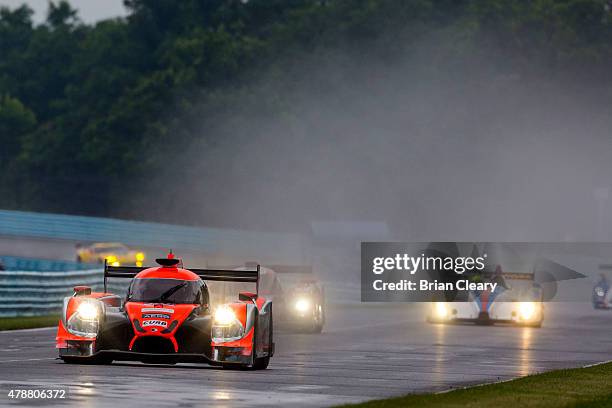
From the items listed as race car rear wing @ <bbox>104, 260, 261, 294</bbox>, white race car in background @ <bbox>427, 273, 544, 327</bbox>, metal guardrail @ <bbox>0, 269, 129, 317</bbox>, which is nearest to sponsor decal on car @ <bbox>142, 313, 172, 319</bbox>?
race car rear wing @ <bbox>104, 260, 261, 294</bbox>

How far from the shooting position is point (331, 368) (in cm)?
2106

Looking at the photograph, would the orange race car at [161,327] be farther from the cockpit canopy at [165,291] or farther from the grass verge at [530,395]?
the grass verge at [530,395]

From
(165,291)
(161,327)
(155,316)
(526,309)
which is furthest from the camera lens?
(526,309)

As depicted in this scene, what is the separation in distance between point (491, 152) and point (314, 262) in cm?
3383

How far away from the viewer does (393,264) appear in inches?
1713

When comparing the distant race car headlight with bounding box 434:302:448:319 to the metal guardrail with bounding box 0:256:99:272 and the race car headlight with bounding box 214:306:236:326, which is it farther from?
the metal guardrail with bounding box 0:256:99:272

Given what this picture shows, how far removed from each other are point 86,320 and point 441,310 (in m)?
19.9

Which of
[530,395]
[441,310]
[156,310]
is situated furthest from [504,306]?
[530,395]

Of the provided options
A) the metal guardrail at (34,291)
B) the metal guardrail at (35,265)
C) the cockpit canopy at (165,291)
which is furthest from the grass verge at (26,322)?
the metal guardrail at (35,265)

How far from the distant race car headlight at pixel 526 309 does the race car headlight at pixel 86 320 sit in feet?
64.0

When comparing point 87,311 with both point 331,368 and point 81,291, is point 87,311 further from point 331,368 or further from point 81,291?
point 331,368

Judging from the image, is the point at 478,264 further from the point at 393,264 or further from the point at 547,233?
the point at 547,233

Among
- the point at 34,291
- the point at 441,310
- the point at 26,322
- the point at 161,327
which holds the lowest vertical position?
the point at 161,327

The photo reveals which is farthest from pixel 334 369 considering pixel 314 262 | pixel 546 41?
pixel 546 41
